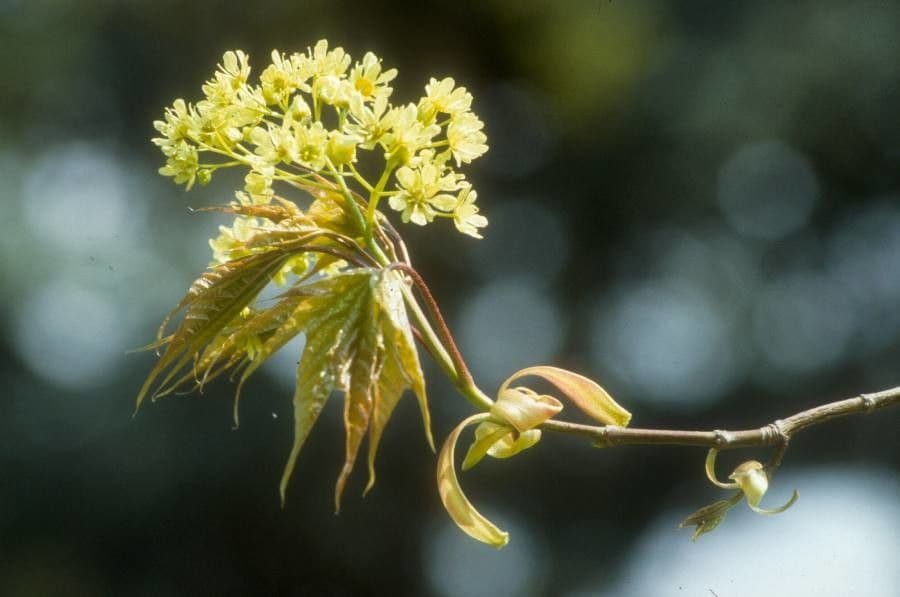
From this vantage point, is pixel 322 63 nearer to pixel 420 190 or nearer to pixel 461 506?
pixel 420 190

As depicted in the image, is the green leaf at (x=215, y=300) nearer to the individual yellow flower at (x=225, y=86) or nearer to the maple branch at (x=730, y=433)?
the individual yellow flower at (x=225, y=86)

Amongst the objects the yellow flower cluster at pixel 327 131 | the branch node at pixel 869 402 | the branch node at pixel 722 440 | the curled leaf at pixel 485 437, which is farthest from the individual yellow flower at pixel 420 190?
the branch node at pixel 869 402

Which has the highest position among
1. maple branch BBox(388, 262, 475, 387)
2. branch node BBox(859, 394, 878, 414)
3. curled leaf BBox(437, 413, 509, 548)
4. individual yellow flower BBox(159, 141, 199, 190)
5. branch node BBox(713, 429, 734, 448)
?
individual yellow flower BBox(159, 141, 199, 190)

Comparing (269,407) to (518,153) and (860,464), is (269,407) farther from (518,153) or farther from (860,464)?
(860,464)

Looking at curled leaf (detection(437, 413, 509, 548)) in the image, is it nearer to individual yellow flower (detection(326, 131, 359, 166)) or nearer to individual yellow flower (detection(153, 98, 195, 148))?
individual yellow flower (detection(326, 131, 359, 166))

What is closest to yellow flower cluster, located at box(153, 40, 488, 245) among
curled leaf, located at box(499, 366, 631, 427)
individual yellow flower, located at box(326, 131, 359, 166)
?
individual yellow flower, located at box(326, 131, 359, 166)

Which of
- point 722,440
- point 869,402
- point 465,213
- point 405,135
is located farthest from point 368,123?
point 869,402

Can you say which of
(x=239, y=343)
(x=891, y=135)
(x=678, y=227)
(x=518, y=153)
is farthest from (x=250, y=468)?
(x=239, y=343)
